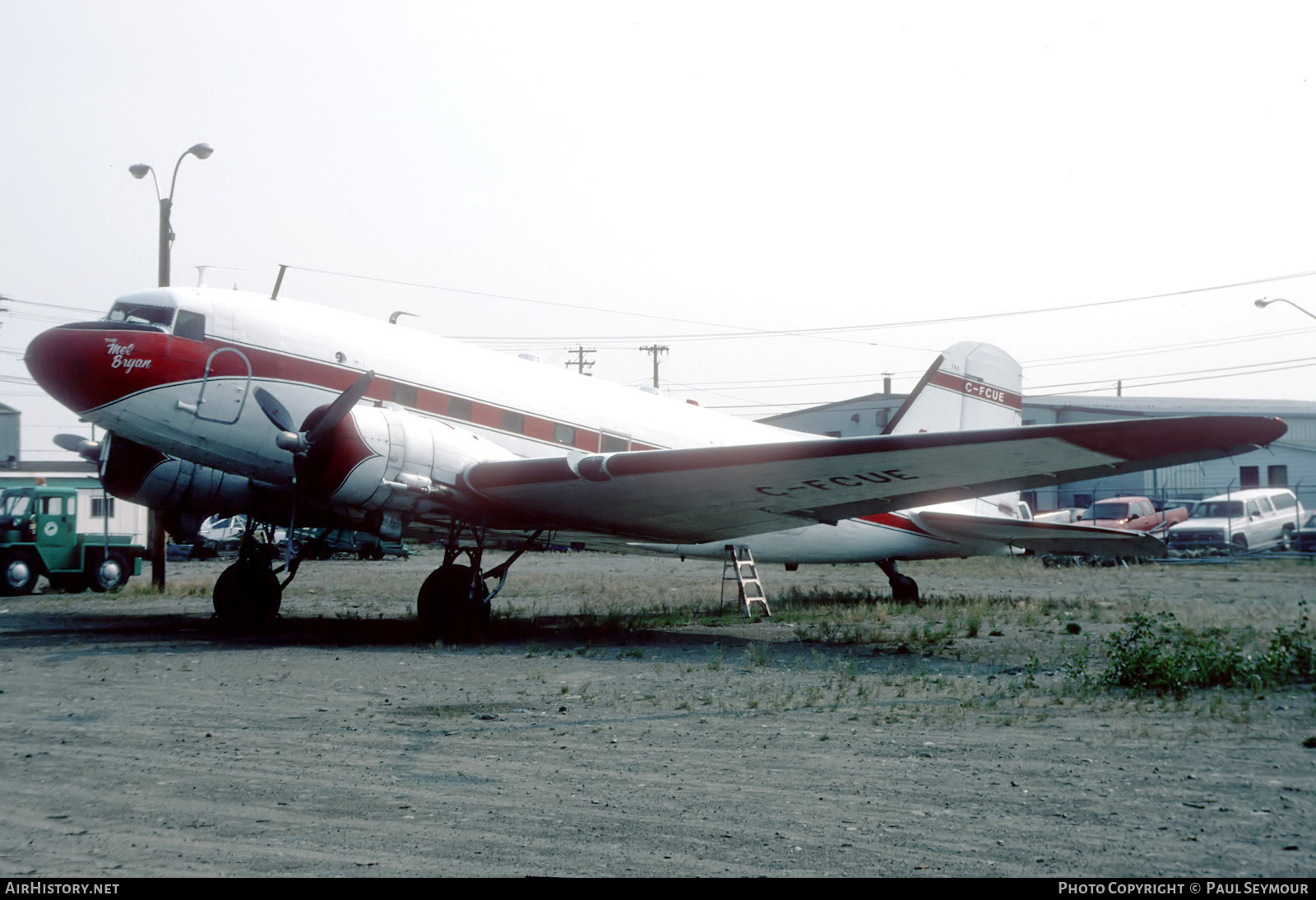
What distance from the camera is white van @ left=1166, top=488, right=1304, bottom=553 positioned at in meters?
31.6

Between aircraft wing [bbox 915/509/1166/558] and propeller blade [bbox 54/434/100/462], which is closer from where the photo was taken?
propeller blade [bbox 54/434/100/462]

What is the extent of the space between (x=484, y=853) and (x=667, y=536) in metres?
9.89

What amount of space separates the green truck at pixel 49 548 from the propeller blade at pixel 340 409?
42.1 feet

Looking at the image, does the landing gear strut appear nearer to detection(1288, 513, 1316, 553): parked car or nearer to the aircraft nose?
the aircraft nose

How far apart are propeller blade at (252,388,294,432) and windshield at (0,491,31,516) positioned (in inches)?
532

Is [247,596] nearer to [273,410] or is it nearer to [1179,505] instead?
[273,410]

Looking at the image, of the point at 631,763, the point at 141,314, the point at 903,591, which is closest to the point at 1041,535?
the point at 903,591

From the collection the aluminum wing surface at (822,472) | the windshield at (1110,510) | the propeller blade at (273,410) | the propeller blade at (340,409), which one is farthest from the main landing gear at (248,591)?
the windshield at (1110,510)

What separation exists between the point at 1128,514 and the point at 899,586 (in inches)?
859

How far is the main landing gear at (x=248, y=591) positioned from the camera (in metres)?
13.3

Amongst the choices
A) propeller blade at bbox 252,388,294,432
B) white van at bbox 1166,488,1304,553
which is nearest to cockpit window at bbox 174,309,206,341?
propeller blade at bbox 252,388,294,432

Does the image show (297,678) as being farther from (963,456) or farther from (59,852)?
(963,456)

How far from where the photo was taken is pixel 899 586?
17234mm

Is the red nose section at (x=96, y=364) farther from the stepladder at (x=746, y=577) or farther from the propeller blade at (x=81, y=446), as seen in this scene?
the stepladder at (x=746, y=577)
